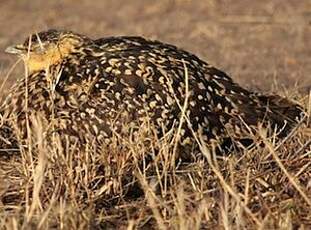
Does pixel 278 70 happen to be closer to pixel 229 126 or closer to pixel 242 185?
pixel 229 126

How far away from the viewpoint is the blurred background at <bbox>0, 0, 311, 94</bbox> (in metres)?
7.92

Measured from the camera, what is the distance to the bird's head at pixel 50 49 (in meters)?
5.34

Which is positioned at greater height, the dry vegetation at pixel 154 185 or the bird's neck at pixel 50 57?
the bird's neck at pixel 50 57

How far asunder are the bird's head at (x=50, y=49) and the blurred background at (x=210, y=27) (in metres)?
1.73

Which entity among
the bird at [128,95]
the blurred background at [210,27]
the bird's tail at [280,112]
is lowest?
the blurred background at [210,27]

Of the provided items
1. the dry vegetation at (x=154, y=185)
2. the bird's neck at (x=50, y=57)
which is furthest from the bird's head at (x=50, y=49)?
the dry vegetation at (x=154, y=185)

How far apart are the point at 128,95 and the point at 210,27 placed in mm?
4952

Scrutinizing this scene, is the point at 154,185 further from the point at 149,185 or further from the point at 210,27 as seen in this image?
the point at 210,27

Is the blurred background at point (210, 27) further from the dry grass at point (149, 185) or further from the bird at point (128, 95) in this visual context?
the dry grass at point (149, 185)

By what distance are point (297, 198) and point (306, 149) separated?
0.58 m

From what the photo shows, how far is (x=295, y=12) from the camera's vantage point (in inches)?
400

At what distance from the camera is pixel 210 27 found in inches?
386

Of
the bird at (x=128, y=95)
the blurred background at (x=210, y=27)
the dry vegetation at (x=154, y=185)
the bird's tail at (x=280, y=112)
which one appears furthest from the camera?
the blurred background at (x=210, y=27)

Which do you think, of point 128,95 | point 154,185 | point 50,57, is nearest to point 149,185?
point 154,185
